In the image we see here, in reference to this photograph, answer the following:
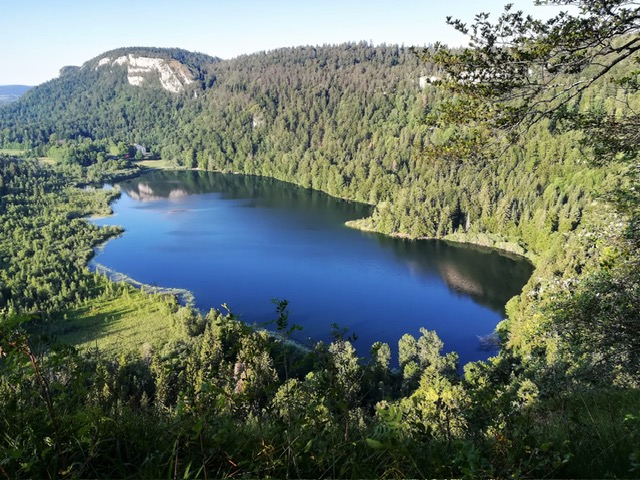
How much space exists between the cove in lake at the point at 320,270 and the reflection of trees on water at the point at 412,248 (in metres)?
0.19

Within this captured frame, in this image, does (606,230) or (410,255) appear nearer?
(606,230)

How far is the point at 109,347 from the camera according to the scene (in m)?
28.1

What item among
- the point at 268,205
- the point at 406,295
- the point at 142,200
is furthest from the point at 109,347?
the point at 142,200

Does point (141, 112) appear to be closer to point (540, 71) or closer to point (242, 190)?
point (242, 190)

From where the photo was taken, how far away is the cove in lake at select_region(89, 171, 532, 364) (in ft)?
112

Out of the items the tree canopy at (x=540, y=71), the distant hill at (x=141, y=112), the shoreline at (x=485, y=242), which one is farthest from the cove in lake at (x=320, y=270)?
the distant hill at (x=141, y=112)

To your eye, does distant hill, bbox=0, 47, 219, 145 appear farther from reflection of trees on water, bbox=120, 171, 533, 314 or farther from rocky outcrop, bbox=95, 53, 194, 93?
reflection of trees on water, bbox=120, 171, 533, 314

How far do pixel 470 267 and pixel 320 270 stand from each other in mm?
16133

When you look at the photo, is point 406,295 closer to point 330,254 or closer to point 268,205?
point 330,254

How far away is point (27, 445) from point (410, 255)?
50346mm

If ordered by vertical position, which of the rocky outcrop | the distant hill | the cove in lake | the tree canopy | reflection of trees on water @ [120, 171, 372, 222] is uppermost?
the rocky outcrop

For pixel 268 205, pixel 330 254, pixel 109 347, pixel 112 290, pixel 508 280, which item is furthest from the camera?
pixel 268 205

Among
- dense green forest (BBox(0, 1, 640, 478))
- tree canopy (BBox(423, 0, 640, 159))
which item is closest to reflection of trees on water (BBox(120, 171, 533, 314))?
dense green forest (BBox(0, 1, 640, 478))

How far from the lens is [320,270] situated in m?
45.5
